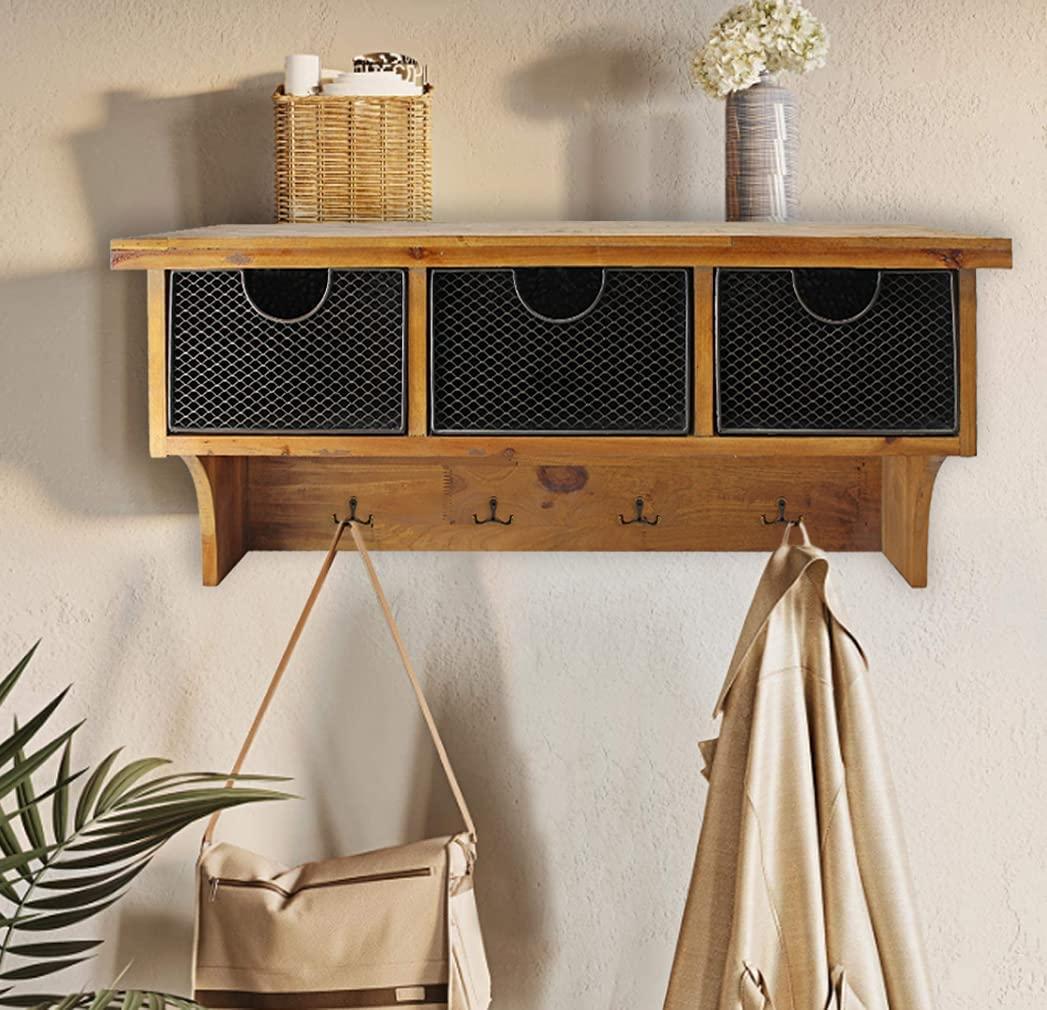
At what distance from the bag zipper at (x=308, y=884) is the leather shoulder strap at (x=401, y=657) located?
0.20ft

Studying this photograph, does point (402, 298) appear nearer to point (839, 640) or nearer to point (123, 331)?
point (123, 331)

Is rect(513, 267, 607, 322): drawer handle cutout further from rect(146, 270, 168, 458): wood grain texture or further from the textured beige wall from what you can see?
rect(146, 270, 168, 458): wood grain texture

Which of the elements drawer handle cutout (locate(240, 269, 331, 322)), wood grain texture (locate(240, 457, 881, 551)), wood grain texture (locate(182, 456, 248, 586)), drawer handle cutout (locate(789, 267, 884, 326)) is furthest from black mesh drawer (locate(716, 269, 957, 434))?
wood grain texture (locate(182, 456, 248, 586))

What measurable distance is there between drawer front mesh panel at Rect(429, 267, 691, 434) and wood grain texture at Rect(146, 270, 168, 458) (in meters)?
0.30

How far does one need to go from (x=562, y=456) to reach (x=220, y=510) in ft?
1.43

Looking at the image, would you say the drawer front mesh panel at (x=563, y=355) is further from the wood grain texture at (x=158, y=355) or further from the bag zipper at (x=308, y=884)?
the bag zipper at (x=308, y=884)

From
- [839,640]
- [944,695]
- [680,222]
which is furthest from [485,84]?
[944,695]

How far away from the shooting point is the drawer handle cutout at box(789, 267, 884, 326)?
138cm

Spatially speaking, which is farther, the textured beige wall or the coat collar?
the textured beige wall

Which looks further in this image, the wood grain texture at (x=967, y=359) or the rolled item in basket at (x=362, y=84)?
the rolled item in basket at (x=362, y=84)

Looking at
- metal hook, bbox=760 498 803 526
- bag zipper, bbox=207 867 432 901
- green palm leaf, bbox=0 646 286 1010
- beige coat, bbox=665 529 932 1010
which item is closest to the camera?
green palm leaf, bbox=0 646 286 1010

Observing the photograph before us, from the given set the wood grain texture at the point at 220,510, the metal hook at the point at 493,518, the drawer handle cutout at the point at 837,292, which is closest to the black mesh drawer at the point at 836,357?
the drawer handle cutout at the point at 837,292

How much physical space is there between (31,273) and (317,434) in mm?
516

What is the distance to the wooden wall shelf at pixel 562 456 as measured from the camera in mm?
1365
